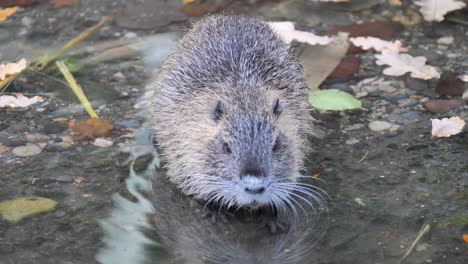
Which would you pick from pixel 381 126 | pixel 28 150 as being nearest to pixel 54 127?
pixel 28 150

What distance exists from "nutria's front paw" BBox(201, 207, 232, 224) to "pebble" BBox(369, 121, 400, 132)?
51.9 inches

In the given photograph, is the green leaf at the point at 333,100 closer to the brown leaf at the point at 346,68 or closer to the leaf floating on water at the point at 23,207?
the brown leaf at the point at 346,68

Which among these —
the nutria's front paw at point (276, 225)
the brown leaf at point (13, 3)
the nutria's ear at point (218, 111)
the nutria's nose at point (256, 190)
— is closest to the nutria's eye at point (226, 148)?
the nutria's ear at point (218, 111)

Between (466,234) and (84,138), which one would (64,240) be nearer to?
(84,138)

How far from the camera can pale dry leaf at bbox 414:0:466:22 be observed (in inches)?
257

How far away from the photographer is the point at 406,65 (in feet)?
19.3

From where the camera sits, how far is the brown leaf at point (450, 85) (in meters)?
5.59

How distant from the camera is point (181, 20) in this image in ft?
22.0

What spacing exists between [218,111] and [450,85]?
6.93 feet

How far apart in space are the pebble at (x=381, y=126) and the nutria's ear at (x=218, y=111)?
1.29m

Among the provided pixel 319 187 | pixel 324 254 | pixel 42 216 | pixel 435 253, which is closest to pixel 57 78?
pixel 42 216

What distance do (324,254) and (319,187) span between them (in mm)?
714

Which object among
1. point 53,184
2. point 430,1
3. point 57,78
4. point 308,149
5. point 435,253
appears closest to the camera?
point 435,253

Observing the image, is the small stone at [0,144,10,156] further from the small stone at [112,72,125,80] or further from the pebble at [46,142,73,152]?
the small stone at [112,72,125,80]
